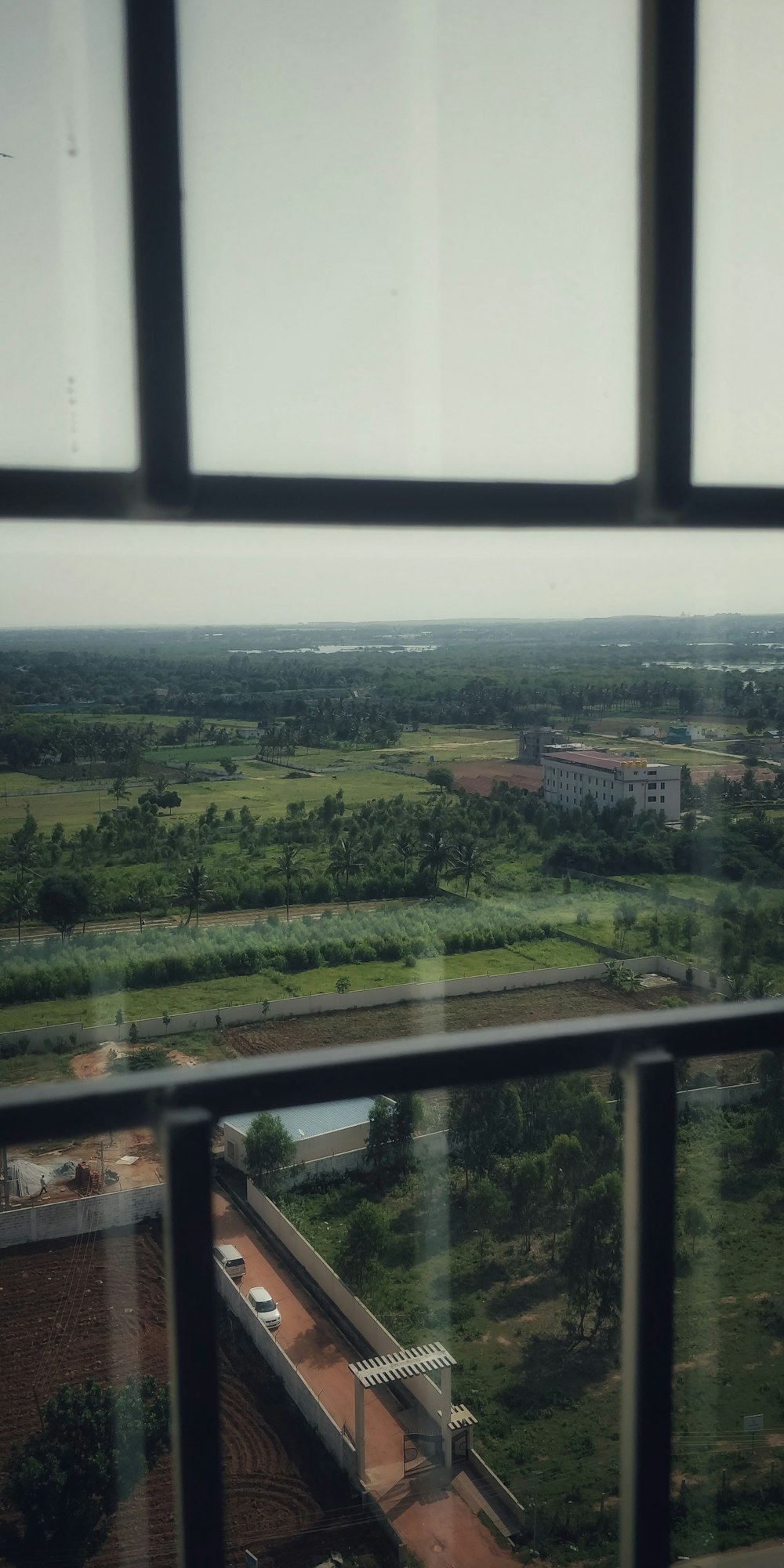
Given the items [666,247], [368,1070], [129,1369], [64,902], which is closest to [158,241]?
[666,247]

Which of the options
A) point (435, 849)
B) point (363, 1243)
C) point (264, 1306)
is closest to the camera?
point (264, 1306)

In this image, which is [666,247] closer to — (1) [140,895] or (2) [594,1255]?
(2) [594,1255]

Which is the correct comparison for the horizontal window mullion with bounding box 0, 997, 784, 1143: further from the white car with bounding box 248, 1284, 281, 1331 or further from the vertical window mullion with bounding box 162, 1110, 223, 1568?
the white car with bounding box 248, 1284, 281, 1331

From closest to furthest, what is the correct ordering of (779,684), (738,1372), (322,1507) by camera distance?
1. (322,1507)
2. (738,1372)
3. (779,684)

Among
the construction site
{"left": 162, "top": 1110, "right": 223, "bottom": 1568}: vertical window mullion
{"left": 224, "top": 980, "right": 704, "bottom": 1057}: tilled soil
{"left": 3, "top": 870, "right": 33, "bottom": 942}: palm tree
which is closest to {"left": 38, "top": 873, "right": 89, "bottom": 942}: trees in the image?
{"left": 3, "top": 870, "right": 33, "bottom": 942}: palm tree

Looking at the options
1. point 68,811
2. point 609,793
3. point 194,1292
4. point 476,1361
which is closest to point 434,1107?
point 476,1361

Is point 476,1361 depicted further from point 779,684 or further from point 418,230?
point 418,230
